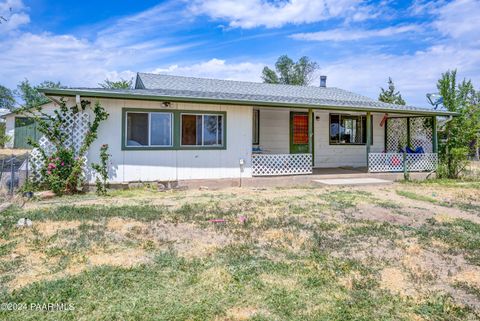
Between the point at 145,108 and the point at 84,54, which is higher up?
the point at 84,54

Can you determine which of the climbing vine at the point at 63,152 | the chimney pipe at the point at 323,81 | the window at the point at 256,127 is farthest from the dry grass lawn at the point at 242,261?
the chimney pipe at the point at 323,81

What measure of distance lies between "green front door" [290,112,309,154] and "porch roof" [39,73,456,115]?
2.98 feet

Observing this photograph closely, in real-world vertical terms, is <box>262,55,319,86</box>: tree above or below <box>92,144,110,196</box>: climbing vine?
above

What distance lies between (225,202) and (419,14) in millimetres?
15113

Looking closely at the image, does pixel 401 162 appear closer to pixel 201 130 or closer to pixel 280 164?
pixel 280 164

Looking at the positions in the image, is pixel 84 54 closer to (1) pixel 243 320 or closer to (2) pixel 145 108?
(2) pixel 145 108

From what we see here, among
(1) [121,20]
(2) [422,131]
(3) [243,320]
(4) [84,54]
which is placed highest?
(4) [84,54]

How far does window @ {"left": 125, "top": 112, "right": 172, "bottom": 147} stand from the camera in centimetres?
974

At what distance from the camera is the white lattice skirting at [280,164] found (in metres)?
11.3

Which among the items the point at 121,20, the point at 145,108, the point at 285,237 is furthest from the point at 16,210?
the point at 121,20

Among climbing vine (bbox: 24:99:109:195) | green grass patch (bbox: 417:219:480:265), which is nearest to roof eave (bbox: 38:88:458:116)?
climbing vine (bbox: 24:99:109:195)

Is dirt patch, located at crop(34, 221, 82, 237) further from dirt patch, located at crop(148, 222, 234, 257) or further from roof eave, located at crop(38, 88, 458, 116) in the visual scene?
roof eave, located at crop(38, 88, 458, 116)

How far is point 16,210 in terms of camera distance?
6.78 meters

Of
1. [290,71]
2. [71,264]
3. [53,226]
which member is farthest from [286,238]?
[290,71]
